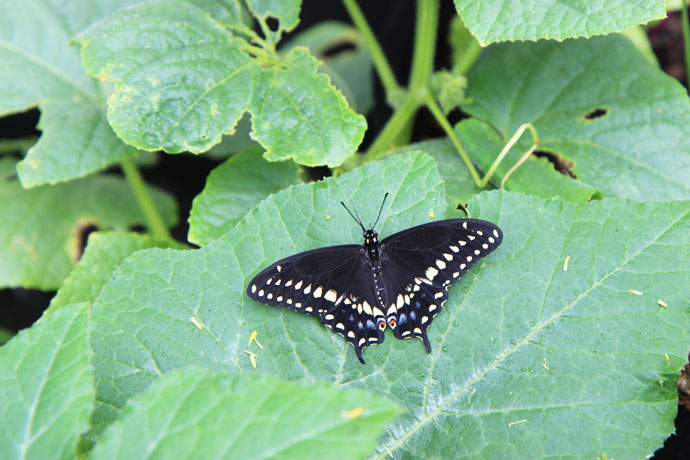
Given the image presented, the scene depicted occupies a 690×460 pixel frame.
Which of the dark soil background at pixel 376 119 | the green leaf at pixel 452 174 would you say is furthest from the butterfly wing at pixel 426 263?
the dark soil background at pixel 376 119

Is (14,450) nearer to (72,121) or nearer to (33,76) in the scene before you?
(72,121)

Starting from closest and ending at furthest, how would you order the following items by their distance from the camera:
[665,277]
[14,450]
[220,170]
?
[14,450] → [665,277] → [220,170]

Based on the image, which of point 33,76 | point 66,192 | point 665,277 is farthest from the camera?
point 66,192

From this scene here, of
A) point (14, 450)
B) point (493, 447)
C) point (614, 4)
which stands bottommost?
point (493, 447)

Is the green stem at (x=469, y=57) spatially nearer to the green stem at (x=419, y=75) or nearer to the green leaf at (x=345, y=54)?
the green stem at (x=419, y=75)

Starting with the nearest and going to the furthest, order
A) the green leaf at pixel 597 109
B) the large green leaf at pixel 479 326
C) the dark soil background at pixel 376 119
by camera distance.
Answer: the large green leaf at pixel 479 326 < the green leaf at pixel 597 109 < the dark soil background at pixel 376 119

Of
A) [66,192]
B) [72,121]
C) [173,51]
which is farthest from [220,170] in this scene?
[66,192]

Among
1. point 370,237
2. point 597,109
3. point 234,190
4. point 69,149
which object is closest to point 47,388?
point 370,237
